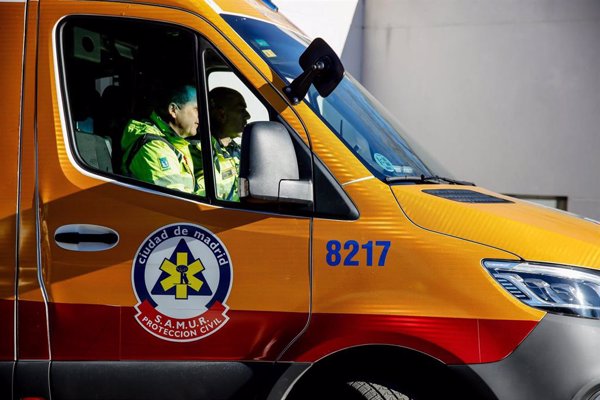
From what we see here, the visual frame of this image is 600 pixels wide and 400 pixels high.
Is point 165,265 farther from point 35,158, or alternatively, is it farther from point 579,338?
point 579,338

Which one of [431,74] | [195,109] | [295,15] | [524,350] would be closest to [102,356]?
[195,109]

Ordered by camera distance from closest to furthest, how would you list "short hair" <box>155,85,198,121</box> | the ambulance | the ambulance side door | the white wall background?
1. the ambulance
2. the ambulance side door
3. "short hair" <box>155,85,198,121</box>
4. the white wall background

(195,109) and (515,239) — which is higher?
(195,109)

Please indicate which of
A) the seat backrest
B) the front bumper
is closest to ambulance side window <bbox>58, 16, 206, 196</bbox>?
the seat backrest

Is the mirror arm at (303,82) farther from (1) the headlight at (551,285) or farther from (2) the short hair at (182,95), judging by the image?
(1) the headlight at (551,285)

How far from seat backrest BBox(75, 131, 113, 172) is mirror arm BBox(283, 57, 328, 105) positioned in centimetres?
77

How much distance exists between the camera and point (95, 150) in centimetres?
354

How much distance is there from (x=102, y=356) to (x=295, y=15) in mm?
7584

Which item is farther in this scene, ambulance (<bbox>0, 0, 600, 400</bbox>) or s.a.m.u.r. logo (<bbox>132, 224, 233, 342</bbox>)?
s.a.m.u.r. logo (<bbox>132, 224, 233, 342</bbox>)

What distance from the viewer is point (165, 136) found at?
370 cm

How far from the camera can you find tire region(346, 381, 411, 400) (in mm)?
3195

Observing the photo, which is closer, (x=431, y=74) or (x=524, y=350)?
(x=524, y=350)

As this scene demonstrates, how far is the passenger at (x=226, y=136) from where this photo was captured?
11.2ft

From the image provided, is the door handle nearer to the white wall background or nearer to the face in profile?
the face in profile
